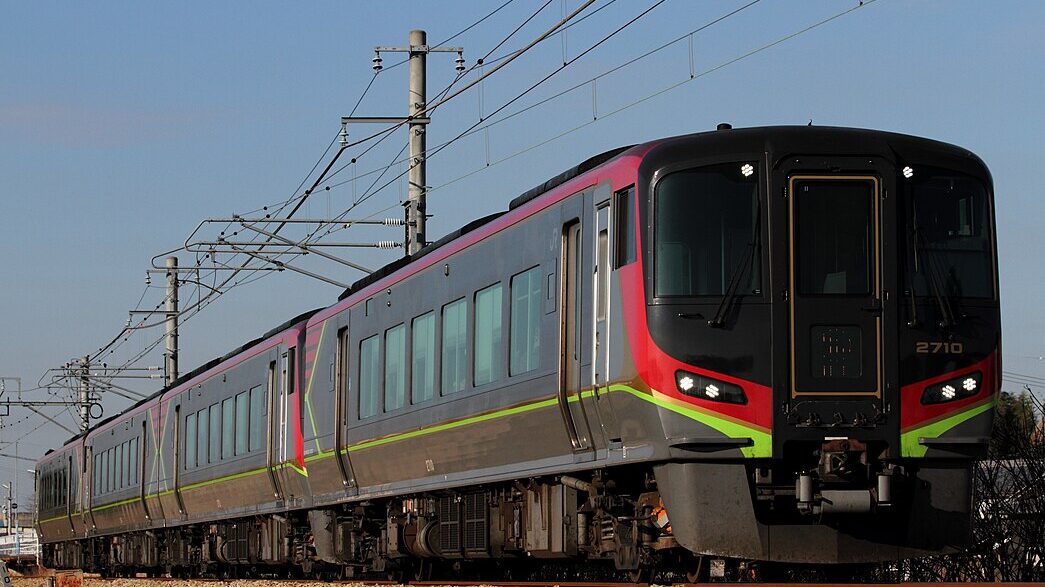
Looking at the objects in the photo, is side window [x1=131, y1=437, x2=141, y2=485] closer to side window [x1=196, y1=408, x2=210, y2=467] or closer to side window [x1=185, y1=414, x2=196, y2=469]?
side window [x1=185, y1=414, x2=196, y2=469]

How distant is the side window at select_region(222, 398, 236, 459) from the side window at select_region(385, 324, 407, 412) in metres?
7.79

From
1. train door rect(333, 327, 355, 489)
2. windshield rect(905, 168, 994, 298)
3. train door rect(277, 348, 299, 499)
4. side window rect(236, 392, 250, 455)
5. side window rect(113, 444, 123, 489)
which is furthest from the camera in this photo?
side window rect(113, 444, 123, 489)

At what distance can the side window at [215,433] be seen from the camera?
24.3 metres

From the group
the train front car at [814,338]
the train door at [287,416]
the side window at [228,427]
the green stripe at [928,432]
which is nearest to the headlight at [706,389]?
the train front car at [814,338]

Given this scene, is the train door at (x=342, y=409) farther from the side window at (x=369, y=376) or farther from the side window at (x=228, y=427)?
the side window at (x=228, y=427)

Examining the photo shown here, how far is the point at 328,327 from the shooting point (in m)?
18.5

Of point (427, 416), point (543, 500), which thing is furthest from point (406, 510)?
point (543, 500)

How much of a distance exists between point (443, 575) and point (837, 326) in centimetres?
775

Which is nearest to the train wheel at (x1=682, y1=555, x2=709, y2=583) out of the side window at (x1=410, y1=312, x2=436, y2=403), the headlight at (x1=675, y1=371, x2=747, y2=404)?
the headlight at (x1=675, y1=371, x2=747, y2=404)

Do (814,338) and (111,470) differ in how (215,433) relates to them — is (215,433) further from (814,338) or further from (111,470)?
(814,338)

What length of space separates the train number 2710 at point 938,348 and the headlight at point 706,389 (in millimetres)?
1209

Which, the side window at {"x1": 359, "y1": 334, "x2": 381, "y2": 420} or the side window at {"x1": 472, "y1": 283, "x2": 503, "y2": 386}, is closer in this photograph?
the side window at {"x1": 472, "y1": 283, "x2": 503, "y2": 386}

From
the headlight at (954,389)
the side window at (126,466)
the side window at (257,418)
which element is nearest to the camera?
the headlight at (954,389)

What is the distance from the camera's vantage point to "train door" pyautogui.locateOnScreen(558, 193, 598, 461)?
37.2 feet
